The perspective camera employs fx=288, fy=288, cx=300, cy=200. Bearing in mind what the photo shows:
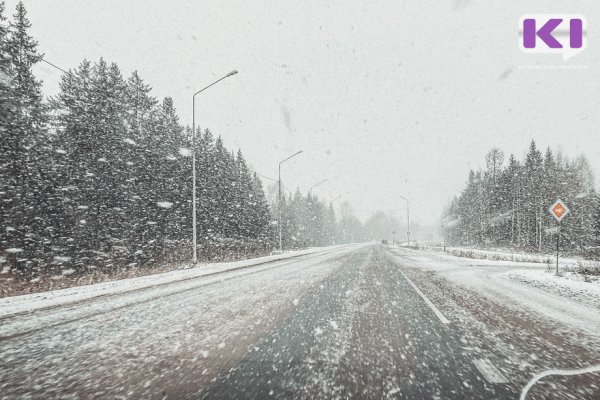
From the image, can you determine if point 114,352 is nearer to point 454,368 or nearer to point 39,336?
point 39,336

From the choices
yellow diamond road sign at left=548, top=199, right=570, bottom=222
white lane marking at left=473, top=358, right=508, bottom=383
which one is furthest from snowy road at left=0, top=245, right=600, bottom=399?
yellow diamond road sign at left=548, top=199, right=570, bottom=222

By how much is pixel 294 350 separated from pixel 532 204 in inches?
2185

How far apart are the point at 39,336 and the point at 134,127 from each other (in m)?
24.6

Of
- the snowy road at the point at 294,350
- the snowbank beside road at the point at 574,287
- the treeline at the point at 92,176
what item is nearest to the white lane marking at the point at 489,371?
the snowy road at the point at 294,350

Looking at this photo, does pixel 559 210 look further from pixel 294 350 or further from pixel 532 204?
pixel 532 204

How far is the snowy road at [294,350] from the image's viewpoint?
2287 millimetres

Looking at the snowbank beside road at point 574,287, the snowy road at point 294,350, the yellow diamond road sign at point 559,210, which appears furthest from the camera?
the yellow diamond road sign at point 559,210

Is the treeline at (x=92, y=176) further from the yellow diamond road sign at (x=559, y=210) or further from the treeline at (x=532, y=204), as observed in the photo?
the treeline at (x=532, y=204)

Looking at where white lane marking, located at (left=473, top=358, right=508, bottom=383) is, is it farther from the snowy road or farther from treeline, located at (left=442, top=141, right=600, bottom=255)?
treeline, located at (left=442, top=141, right=600, bottom=255)

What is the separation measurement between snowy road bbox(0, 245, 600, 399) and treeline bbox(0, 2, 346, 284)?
47.7 ft

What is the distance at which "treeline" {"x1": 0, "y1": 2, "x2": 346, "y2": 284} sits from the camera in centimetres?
1528

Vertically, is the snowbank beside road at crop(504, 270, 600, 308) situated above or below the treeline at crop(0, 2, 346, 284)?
below

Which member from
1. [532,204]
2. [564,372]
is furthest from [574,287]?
[532,204]

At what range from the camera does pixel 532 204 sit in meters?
45.0
